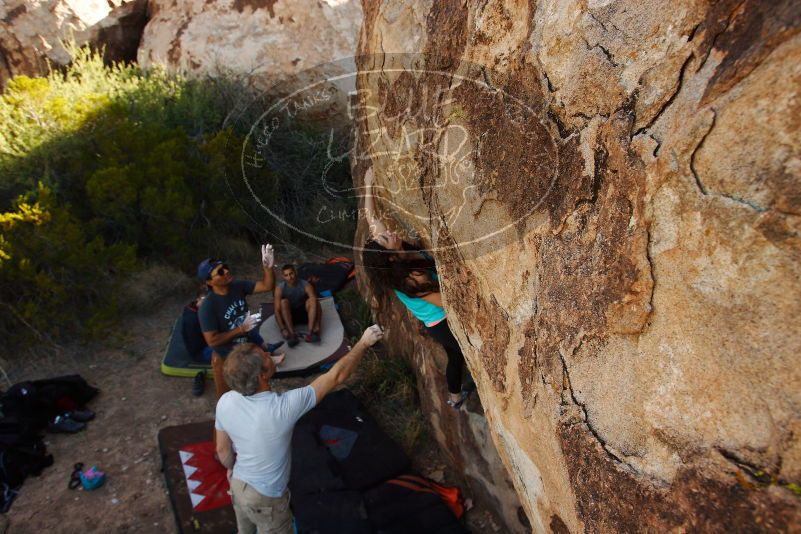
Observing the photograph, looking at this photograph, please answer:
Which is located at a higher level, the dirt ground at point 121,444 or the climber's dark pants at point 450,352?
the climber's dark pants at point 450,352

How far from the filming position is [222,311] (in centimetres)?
374

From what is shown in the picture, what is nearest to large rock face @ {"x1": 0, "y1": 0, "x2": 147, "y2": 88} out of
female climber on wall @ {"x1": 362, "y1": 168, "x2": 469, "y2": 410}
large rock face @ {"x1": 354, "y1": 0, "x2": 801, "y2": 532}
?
female climber on wall @ {"x1": 362, "y1": 168, "x2": 469, "y2": 410}

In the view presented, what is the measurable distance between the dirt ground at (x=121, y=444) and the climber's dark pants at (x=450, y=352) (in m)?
0.73

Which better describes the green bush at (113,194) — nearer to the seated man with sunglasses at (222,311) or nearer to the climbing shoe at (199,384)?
the climbing shoe at (199,384)

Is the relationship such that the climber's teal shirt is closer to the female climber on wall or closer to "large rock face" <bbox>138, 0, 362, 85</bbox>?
the female climber on wall

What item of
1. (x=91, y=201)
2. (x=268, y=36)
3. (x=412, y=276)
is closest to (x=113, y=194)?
(x=91, y=201)

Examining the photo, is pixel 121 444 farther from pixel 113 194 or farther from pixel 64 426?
pixel 113 194

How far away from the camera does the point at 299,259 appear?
6340mm

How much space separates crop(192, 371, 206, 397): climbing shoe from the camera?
442 cm

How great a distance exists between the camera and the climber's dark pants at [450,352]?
3.00 m

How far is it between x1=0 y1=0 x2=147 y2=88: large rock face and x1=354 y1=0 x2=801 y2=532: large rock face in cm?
788

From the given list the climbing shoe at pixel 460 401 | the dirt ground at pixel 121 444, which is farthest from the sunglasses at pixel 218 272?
the climbing shoe at pixel 460 401

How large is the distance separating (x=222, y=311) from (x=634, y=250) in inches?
116

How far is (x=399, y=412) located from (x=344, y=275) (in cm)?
210
